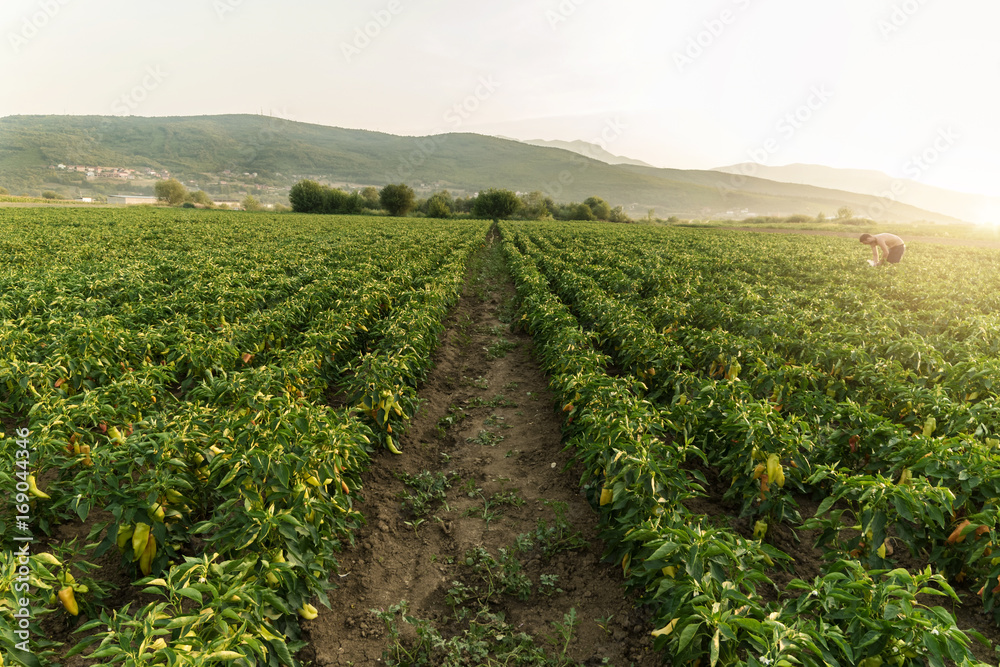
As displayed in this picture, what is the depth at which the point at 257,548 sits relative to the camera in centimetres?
315

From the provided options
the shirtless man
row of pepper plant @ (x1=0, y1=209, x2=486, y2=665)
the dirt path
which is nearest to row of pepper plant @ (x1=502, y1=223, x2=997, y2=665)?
the dirt path

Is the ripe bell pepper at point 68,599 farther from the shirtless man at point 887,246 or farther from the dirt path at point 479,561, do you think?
the shirtless man at point 887,246

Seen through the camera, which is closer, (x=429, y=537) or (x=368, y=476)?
(x=429, y=537)

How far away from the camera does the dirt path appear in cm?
350

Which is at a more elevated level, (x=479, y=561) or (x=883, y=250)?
(x=883, y=250)

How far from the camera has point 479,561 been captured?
173 inches

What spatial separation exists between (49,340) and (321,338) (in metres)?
4.04

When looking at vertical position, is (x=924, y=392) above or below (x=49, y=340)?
above

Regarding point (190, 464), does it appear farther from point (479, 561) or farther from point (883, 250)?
point (883, 250)

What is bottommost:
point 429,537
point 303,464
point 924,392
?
point 429,537

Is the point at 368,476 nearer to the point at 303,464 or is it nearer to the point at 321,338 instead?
the point at 303,464

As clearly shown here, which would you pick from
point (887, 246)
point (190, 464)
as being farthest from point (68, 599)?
point (887, 246)

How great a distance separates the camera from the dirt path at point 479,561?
3.50 m

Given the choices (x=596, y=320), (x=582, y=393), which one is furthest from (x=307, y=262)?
(x=582, y=393)
